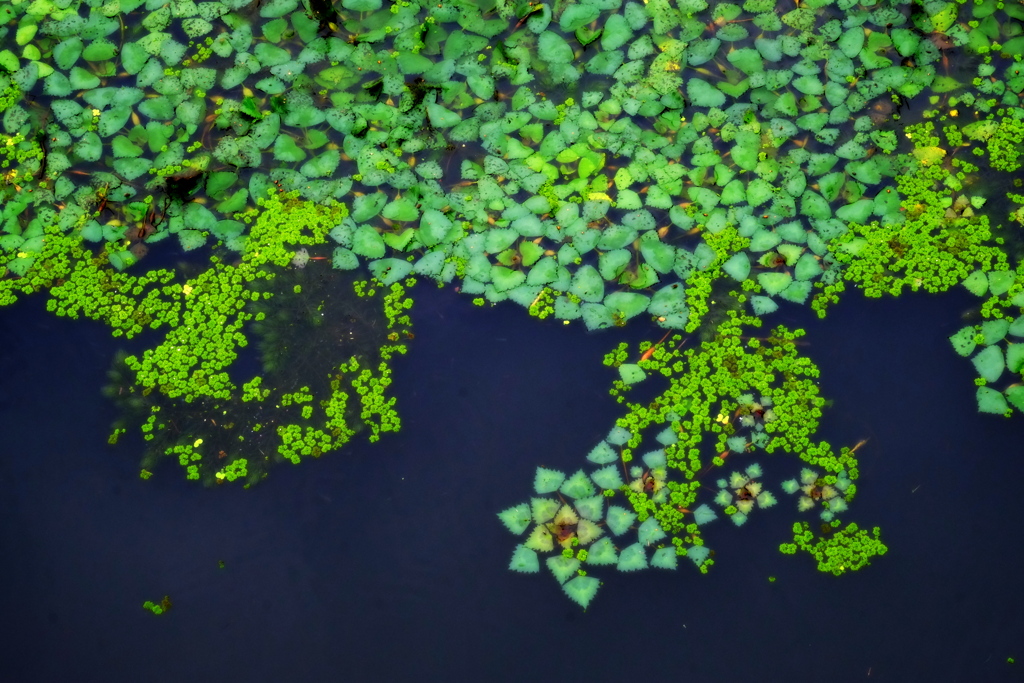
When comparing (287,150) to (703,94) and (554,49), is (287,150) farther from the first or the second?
(703,94)

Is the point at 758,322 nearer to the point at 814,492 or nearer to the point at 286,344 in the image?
the point at 814,492

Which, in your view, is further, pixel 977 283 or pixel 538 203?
pixel 538 203

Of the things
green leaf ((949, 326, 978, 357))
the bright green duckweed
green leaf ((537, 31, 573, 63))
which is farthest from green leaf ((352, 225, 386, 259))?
green leaf ((949, 326, 978, 357))

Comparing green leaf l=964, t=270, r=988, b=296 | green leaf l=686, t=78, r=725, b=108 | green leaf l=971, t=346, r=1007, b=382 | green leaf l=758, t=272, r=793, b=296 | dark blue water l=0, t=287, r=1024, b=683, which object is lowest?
dark blue water l=0, t=287, r=1024, b=683

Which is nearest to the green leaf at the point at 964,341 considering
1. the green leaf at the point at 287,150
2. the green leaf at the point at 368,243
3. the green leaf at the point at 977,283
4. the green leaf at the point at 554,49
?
the green leaf at the point at 977,283

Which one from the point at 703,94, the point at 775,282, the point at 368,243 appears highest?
the point at 703,94

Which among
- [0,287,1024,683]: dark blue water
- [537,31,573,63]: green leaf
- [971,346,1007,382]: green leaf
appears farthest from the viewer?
[537,31,573,63]: green leaf

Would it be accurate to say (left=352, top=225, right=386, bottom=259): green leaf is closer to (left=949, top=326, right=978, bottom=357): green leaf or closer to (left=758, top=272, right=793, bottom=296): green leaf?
(left=758, top=272, right=793, bottom=296): green leaf

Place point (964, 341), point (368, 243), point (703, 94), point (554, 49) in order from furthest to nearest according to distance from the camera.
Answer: point (554, 49) < point (703, 94) < point (368, 243) < point (964, 341)

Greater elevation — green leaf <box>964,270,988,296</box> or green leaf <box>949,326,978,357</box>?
green leaf <box>964,270,988,296</box>

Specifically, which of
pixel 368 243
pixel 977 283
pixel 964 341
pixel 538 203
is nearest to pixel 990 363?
pixel 964 341

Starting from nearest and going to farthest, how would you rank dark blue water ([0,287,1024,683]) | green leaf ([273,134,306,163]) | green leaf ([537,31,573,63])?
dark blue water ([0,287,1024,683]), green leaf ([273,134,306,163]), green leaf ([537,31,573,63])
